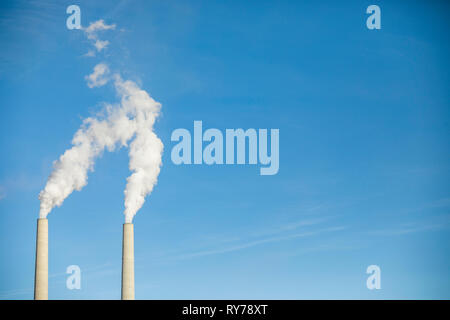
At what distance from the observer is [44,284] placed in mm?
29562

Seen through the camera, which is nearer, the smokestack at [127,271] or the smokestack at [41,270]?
Answer: the smokestack at [41,270]

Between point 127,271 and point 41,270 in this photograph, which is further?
point 127,271

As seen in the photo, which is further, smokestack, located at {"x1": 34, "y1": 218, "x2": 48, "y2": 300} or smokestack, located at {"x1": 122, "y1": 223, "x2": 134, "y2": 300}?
smokestack, located at {"x1": 122, "y1": 223, "x2": 134, "y2": 300}
